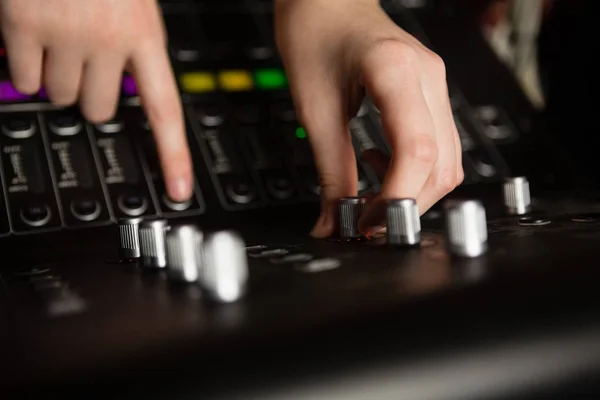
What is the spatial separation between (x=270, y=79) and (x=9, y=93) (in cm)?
34

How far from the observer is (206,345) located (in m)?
0.35

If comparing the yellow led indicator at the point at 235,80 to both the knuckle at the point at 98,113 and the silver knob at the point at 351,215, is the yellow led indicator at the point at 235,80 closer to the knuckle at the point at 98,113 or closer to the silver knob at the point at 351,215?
the knuckle at the point at 98,113

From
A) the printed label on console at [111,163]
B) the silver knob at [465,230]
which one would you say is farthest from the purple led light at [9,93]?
the silver knob at [465,230]

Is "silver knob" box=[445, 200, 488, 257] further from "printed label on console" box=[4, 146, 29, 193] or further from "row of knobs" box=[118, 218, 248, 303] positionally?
"printed label on console" box=[4, 146, 29, 193]

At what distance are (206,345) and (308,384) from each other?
0.18 feet

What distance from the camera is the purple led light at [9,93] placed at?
824mm

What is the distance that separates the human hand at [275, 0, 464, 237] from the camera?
64 cm

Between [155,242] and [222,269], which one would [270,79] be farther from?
[222,269]

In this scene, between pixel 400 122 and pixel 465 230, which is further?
pixel 400 122

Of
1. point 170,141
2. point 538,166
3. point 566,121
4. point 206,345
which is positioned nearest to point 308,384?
point 206,345

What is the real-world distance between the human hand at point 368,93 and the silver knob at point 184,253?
0.64 ft

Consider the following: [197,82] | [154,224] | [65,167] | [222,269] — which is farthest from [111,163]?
[222,269]

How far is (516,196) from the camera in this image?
744 millimetres

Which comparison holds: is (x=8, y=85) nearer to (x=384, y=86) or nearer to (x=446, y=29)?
(x=384, y=86)
